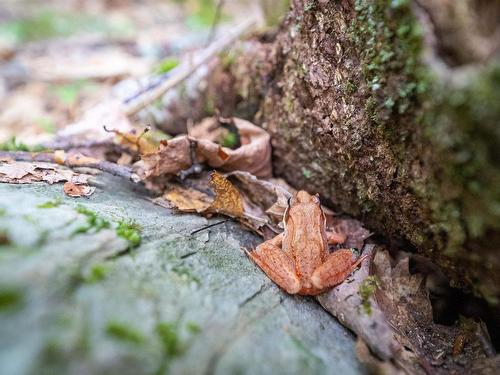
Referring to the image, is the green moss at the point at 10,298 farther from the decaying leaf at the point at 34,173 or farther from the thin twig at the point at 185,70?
the thin twig at the point at 185,70

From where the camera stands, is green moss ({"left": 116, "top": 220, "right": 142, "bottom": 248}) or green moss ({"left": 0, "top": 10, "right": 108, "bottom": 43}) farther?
green moss ({"left": 0, "top": 10, "right": 108, "bottom": 43})

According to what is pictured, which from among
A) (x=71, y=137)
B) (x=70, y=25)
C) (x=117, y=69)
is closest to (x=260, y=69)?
(x=71, y=137)

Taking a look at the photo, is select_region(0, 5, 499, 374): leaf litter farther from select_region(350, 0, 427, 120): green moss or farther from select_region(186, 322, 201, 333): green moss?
select_region(350, 0, 427, 120): green moss

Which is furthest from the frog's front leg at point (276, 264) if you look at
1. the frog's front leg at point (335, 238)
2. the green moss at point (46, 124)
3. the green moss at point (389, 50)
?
the green moss at point (46, 124)

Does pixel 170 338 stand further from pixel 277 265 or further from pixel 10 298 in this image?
pixel 277 265

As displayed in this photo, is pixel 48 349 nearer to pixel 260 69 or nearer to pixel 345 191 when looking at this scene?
pixel 345 191

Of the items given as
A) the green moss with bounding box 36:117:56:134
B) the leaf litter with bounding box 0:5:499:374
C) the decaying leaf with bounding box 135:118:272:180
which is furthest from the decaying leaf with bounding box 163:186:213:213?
the green moss with bounding box 36:117:56:134
